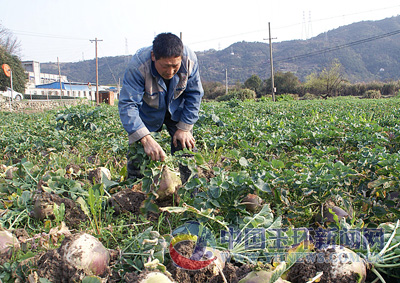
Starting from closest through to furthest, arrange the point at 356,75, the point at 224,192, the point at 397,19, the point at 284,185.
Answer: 1. the point at 224,192
2. the point at 284,185
3. the point at 356,75
4. the point at 397,19

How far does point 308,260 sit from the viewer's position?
1.52 m

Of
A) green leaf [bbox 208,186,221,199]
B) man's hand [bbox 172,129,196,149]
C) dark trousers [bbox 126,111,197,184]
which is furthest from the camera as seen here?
man's hand [bbox 172,129,196,149]

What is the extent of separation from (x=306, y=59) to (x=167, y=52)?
9744cm

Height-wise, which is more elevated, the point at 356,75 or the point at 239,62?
the point at 239,62

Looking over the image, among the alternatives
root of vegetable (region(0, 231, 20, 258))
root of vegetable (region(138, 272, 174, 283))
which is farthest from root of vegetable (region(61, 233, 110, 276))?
root of vegetable (region(0, 231, 20, 258))

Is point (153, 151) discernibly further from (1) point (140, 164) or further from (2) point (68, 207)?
(2) point (68, 207)

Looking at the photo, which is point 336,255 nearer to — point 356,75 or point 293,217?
point 293,217

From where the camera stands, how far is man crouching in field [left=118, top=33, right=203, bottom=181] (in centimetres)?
252

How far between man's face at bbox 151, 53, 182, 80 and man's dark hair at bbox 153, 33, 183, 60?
3cm

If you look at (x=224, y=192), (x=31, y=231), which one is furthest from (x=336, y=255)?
(x=31, y=231)

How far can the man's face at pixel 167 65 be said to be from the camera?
2.51m

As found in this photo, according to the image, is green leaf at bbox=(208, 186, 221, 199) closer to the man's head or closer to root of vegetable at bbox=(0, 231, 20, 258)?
the man's head

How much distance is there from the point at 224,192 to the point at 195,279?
0.67 meters

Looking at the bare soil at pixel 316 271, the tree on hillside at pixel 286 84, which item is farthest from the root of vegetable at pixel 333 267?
the tree on hillside at pixel 286 84
